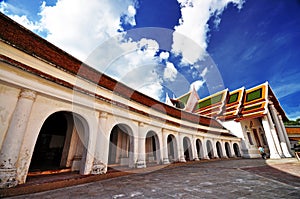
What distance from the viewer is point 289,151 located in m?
15.8

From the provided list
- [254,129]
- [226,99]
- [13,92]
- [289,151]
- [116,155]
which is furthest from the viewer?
[226,99]

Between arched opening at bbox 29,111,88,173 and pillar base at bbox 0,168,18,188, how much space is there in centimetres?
226

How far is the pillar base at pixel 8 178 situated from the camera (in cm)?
330

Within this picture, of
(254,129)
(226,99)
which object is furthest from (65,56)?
(254,129)

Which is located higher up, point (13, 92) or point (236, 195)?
point (13, 92)

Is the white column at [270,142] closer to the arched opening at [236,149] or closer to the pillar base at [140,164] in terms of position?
the arched opening at [236,149]

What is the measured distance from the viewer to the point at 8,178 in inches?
133

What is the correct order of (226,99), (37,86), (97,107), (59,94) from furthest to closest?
(226,99) < (97,107) < (59,94) < (37,86)

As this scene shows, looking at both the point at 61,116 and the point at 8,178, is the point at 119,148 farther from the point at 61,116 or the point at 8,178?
the point at 8,178

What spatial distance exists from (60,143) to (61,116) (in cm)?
243

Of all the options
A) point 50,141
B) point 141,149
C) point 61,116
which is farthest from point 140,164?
point 50,141

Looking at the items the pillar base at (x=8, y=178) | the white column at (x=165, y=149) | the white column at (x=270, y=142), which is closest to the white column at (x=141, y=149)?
the white column at (x=165, y=149)

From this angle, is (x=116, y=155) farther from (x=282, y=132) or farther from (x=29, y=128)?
(x=282, y=132)

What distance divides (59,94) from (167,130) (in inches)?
270
